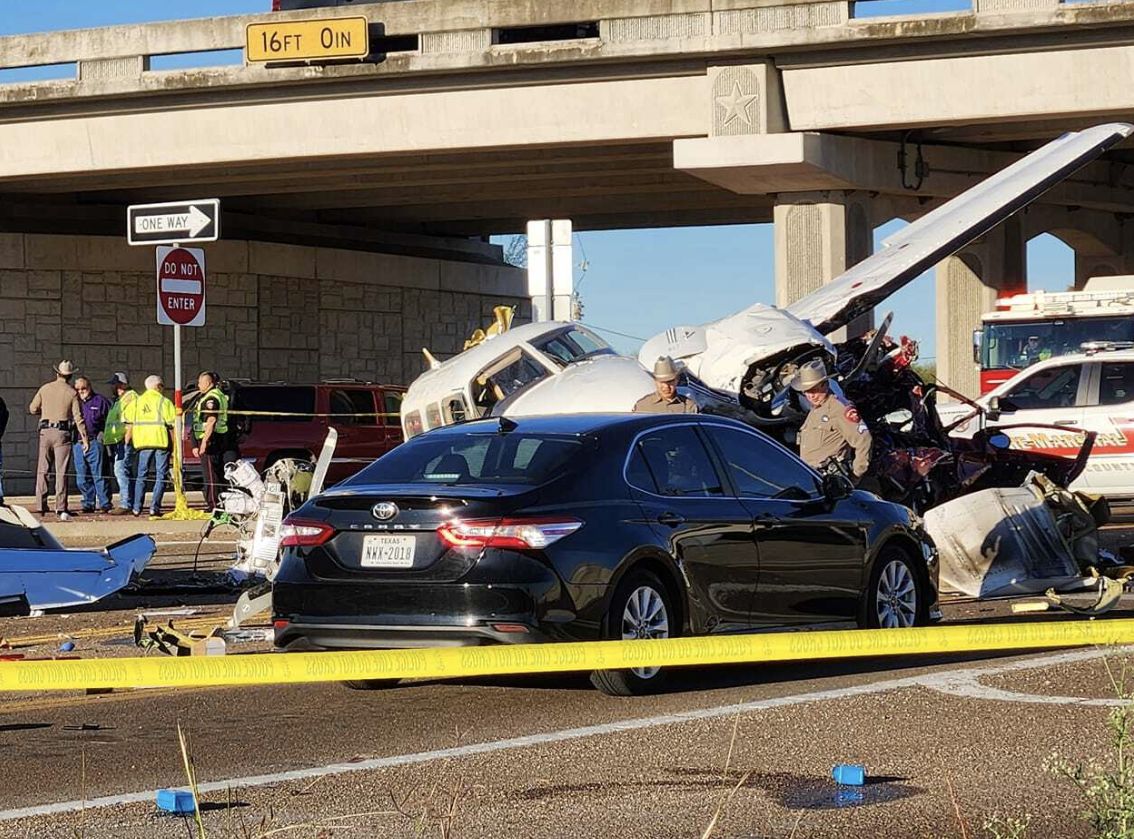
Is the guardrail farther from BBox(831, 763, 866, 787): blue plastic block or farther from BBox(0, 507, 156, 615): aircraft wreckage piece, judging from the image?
BBox(831, 763, 866, 787): blue plastic block

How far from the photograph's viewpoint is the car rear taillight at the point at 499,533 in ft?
30.7

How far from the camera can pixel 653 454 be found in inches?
409

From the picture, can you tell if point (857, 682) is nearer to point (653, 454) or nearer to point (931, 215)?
point (653, 454)

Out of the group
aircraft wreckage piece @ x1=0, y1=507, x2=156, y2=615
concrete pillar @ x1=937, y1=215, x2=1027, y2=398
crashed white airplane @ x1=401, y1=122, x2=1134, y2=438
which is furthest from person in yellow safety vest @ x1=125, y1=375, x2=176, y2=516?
concrete pillar @ x1=937, y1=215, x2=1027, y2=398

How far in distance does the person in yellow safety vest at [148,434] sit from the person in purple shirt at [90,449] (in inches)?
31.2

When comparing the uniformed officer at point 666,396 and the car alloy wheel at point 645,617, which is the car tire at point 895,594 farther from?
the uniformed officer at point 666,396

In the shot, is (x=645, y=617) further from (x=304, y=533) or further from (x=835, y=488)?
(x=835, y=488)

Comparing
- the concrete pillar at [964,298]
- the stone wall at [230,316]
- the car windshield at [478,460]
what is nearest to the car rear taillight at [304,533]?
the car windshield at [478,460]

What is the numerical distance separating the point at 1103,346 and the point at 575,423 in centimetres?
1690

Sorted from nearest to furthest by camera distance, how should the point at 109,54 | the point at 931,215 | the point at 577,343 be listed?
1. the point at 577,343
2. the point at 931,215
3. the point at 109,54

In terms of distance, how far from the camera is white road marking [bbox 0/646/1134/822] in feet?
23.5

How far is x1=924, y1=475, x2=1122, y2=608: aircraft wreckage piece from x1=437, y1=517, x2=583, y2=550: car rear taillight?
17.6 feet

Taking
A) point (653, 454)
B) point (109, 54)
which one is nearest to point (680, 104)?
point (109, 54)

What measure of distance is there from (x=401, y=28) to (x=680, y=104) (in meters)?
4.17
